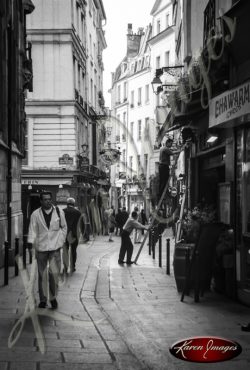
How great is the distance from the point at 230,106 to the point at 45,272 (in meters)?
3.86

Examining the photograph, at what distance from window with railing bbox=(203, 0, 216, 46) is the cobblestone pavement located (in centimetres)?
566

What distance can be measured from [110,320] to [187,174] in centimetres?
972

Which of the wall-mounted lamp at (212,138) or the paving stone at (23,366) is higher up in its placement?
the wall-mounted lamp at (212,138)

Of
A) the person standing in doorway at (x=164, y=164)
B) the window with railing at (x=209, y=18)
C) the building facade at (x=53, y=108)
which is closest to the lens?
the window with railing at (x=209, y=18)

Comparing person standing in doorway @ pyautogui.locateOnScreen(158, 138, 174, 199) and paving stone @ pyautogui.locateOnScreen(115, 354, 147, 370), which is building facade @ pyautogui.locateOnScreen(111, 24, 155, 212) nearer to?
person standing in doorway @ pyautogui.locateOnScreen(158, 138, 174, 199)

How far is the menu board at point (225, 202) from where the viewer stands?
11.7 meters

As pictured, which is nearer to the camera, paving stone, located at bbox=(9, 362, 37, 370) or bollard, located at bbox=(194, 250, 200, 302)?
paving stone, located at bbox=(9, 362, 37, 370)

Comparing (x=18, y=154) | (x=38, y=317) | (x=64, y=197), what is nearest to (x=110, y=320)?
(x=38, y=317)

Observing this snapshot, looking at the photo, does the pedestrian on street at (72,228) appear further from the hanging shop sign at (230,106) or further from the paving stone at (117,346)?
the paving stone at (117,346)

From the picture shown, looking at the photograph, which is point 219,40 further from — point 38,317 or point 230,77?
point 38,317

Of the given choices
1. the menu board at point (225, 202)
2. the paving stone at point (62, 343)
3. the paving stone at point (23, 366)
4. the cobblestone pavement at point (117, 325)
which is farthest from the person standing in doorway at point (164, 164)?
the paving stone at point (23, 366)

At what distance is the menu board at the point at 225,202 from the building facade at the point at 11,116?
21.6ft

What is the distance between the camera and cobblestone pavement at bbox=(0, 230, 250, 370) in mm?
7031

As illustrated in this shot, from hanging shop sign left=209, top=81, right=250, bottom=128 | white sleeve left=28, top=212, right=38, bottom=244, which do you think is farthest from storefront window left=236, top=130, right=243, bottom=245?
white sleeve left=28, top=212, right=38, bottom=244
